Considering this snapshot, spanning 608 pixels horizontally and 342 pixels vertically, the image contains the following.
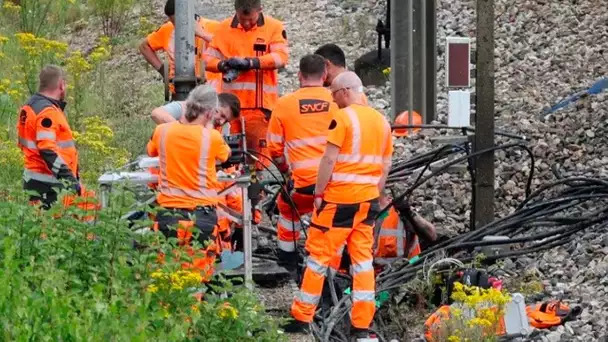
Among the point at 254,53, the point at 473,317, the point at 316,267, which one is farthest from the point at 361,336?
the point at 254,53

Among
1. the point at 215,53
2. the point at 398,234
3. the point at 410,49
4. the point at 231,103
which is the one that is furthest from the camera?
the point at 410,49

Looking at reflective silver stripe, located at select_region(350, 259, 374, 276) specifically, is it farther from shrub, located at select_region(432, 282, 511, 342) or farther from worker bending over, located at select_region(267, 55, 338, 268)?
worker bending over, located at select_region(267, 55, 338, 268)

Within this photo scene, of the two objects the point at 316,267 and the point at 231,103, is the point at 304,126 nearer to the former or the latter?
the point at 231,103

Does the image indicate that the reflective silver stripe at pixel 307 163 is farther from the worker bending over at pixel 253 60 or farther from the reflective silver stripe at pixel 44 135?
the reflective silver stripe at pixel 44 135

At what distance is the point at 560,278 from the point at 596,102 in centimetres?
480

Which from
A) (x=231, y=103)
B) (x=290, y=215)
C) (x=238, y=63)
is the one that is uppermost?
(x=238, y=63)

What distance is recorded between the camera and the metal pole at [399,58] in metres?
14.5

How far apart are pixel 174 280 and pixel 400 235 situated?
4158 mm

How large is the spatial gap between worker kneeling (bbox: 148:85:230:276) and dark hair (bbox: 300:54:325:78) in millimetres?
1100

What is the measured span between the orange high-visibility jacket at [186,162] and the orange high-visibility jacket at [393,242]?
2.13 m

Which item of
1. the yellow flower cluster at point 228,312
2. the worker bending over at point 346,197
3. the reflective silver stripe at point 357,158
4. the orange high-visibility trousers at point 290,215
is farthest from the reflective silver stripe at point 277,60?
the yellow flower cluster at point 228,312

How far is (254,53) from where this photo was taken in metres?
12.1

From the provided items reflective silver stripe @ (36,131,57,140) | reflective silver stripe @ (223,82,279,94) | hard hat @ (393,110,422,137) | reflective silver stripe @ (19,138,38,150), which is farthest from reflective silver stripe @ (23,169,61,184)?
hard hat @ (393,110,422,137)

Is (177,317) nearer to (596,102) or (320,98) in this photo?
(320,98)
